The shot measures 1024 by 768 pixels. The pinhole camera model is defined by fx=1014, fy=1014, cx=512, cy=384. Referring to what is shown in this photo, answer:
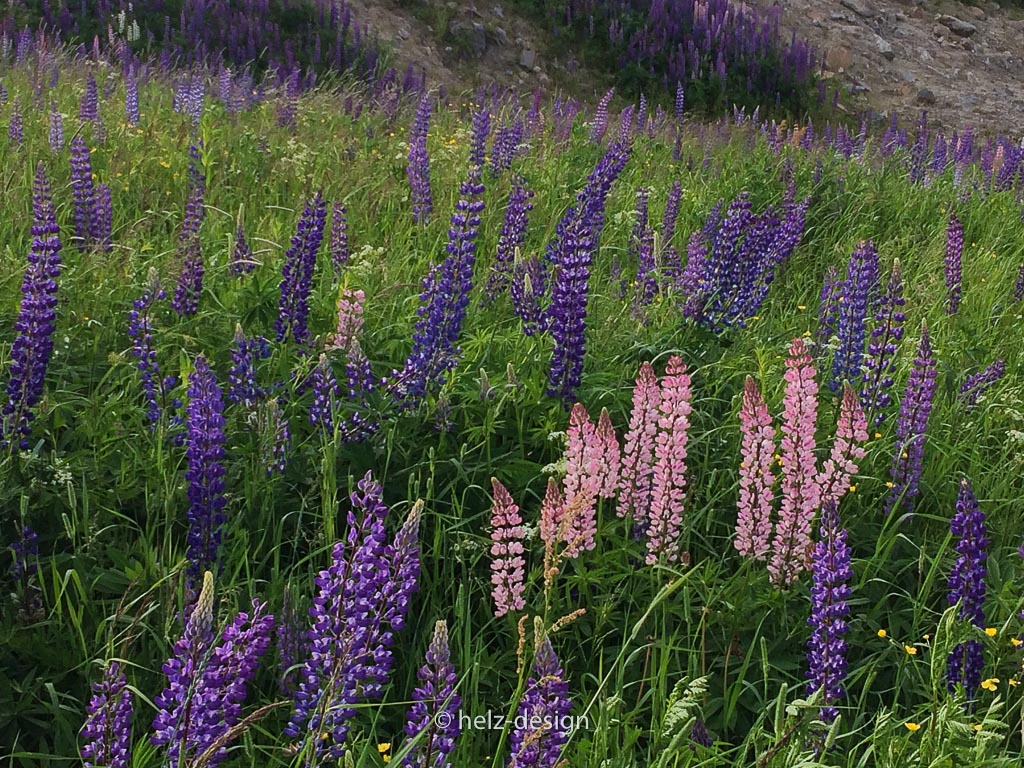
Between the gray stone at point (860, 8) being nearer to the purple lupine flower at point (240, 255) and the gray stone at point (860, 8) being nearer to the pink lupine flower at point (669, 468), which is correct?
the purple lupine flower at point (240, 255)

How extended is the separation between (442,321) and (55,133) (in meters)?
3.15

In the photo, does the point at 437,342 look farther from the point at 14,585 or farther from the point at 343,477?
the point at 14,585

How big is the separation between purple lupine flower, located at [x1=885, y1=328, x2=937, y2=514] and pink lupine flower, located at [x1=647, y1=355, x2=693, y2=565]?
837 mm

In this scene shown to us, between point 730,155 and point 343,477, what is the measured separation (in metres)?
5.54

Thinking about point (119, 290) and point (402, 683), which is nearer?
point (402, 683)

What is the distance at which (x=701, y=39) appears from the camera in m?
13.8

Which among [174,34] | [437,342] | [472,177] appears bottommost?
[174,34]

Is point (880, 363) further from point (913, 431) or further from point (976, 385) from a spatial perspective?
point (976, 385)

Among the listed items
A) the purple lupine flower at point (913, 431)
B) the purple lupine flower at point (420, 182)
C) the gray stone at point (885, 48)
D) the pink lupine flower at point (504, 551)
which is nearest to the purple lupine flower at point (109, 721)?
the pink lupine flower at point (504, 551)

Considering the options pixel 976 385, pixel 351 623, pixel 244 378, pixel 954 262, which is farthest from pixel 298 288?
pixel 954 262

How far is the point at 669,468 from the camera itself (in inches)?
102

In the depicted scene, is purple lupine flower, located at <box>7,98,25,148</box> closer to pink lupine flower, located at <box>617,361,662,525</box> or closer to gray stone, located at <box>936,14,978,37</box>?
pink lupine flower, located at <box>617,361,662,525</box>

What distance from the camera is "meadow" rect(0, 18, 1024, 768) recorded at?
6.52ft

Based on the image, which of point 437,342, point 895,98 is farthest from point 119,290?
point 895,98
